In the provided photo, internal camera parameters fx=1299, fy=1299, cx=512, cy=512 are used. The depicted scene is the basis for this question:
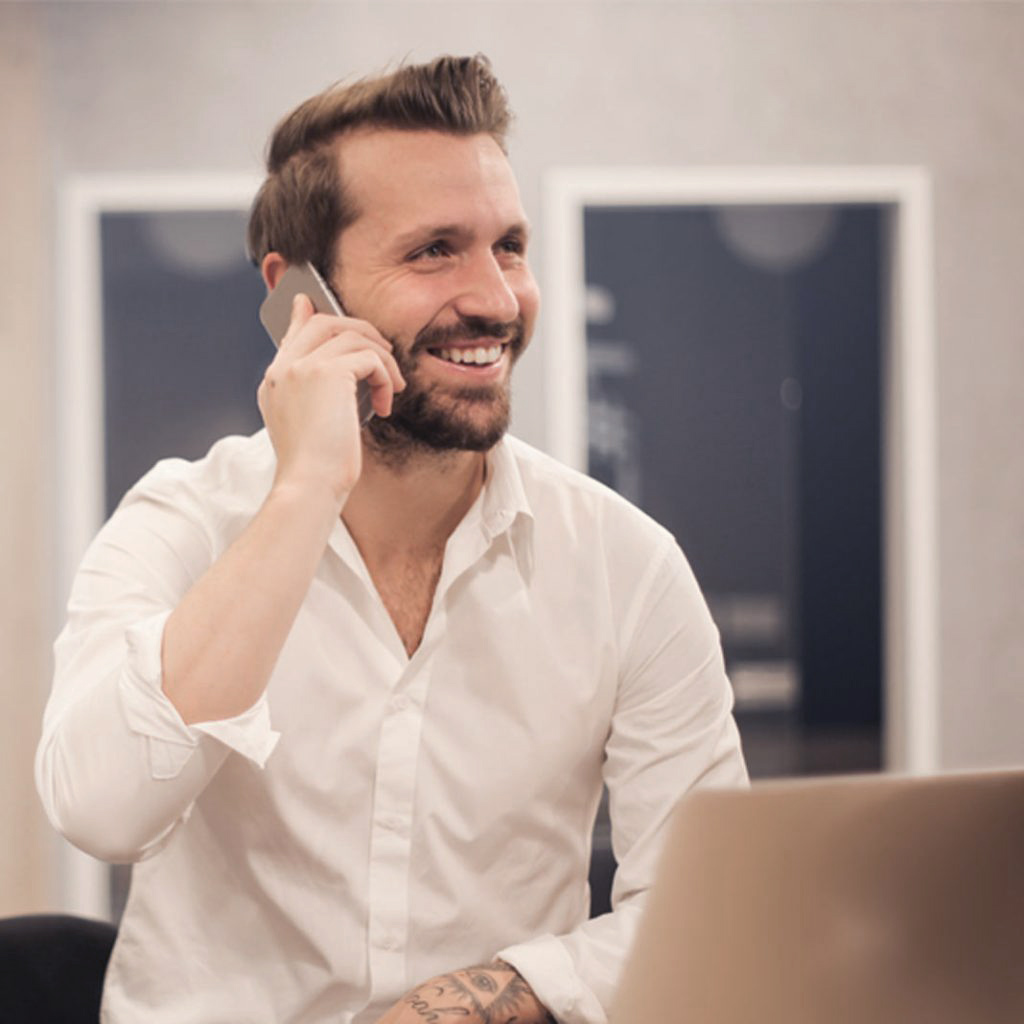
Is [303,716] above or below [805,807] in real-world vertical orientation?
below

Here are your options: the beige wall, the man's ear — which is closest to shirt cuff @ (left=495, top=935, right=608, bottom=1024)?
the man's ear

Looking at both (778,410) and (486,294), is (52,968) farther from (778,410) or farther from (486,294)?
(778,410)

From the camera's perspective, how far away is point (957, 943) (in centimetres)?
67

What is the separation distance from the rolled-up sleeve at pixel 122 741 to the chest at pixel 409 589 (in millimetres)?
280

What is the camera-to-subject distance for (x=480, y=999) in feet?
4.00

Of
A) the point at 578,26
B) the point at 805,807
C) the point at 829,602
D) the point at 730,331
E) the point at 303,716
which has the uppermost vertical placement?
the point at 578,26

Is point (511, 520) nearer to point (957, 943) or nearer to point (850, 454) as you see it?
point (957, 943)

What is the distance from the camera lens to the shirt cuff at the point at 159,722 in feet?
3.87

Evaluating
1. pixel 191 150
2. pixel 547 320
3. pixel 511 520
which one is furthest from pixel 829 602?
pixel 511 520

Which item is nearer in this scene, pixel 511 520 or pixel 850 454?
pixel 511 520

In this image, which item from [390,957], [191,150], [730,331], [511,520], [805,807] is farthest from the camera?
[730,331]

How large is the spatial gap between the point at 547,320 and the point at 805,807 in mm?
3070

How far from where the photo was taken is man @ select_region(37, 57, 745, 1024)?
4.29 feet

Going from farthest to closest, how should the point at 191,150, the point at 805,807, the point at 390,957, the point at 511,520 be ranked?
the point at 191,150, the point at 511,520, the point at 390,957, the point at 805,807
